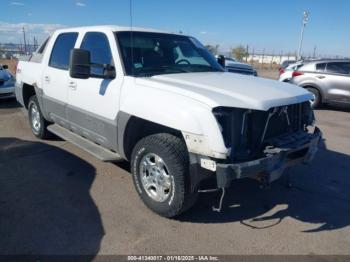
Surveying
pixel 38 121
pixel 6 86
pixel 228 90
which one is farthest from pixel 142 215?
pixel 6 86

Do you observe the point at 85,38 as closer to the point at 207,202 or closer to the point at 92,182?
the point at 92,182

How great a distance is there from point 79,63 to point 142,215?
6.11 feet

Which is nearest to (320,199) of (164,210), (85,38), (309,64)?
(164,210)

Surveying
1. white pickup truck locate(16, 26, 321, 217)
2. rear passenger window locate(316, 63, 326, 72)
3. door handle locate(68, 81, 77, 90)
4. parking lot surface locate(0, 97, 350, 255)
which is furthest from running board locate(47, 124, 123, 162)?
rear passenger window locate(316, 63, 326, 72)

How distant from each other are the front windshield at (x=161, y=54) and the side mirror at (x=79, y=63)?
0.44 meters

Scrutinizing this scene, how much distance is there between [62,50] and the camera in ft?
17.5

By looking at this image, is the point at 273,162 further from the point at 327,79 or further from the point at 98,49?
the point at 327,79

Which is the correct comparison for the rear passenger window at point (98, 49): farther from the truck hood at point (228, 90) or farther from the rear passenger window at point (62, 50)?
the truck hood at point (228, 90)

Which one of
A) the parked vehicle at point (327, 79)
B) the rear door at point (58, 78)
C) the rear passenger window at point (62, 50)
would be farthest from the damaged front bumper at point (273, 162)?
the parked vehicle at point (327, 79)

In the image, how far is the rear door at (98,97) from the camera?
13.3 ft

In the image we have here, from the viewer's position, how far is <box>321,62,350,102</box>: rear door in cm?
1066

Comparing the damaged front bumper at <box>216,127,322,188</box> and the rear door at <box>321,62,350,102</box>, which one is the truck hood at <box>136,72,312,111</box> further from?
the rear door at <box>321,62,350,102</box>

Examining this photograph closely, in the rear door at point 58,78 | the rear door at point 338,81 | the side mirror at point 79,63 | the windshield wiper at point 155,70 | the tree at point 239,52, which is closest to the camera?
the side mirror at point 79,63

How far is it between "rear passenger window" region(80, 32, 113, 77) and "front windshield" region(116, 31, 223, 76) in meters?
0.22
